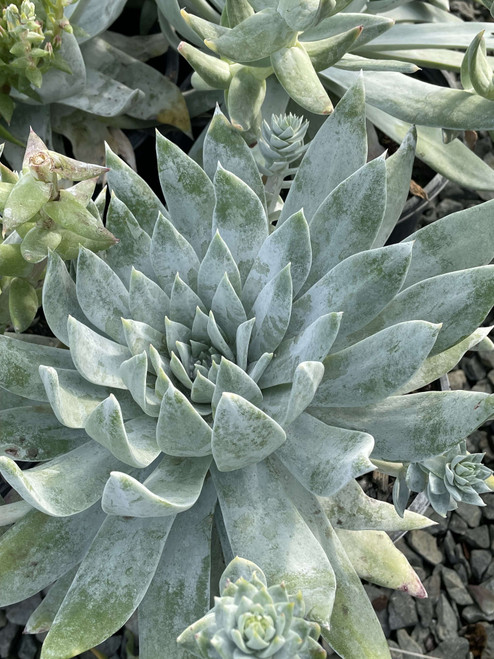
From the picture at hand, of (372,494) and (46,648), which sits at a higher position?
(46,648)

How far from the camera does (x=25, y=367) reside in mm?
894

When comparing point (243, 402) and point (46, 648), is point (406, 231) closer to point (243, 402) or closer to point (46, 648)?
point (243, 402)

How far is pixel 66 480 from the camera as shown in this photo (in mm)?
828

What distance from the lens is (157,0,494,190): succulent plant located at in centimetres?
100

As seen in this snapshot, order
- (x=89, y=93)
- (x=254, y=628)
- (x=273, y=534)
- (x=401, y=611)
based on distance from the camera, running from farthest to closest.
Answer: (x=401, y=611), (x=89, y=93), (x=273, y=534), (x=254, y=628)

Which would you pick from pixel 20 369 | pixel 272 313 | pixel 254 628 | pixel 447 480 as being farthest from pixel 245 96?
pixel 254 628

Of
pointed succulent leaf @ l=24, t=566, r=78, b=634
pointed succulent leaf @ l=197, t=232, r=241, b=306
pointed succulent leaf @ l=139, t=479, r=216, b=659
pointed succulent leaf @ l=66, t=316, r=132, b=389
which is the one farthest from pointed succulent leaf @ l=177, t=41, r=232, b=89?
pointed succulent leaf @ l=24, t=566, r=78, b=634

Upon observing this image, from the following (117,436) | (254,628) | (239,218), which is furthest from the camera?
(239,218)

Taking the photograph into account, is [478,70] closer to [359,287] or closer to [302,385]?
[359,287]

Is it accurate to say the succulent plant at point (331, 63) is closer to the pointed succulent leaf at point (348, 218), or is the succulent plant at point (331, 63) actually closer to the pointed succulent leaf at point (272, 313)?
the pointed succulent leaf at point (348, 218)

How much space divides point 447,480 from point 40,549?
52cm

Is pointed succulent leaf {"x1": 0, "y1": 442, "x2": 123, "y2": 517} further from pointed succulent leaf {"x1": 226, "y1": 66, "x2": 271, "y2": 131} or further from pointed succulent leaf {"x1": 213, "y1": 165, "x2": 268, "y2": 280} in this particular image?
pointed succulent leaf {"x1": 226, "y1": 66, "x2": 271, "y2": 131}

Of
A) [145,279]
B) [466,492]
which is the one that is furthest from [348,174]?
[466,492]

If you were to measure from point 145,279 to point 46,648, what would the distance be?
17.3 inches
